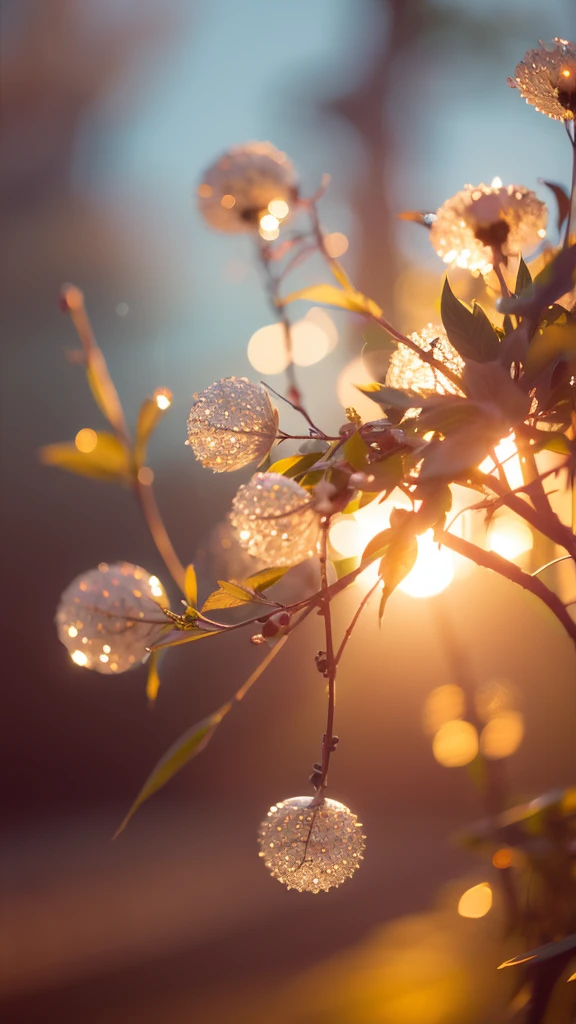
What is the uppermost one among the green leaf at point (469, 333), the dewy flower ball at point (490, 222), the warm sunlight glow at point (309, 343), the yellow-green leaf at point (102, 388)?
the warm sunlight glow at point (309, 343)

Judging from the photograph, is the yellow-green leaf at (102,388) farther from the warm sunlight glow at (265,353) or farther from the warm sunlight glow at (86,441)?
the warm sunlight glow at (265,353)

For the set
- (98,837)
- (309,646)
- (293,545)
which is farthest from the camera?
(98,837)

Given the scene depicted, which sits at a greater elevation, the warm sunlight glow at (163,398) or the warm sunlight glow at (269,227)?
the warm sunlight glow at (269,227)

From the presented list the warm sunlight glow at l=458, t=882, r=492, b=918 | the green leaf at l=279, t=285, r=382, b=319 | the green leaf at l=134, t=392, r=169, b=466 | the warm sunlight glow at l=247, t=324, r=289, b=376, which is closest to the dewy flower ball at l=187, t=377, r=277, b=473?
the green leaf at l=279, t=285, r=382, b=319

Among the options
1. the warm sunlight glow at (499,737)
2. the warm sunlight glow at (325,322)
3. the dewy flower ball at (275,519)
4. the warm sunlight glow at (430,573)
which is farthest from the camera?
the warm sunlight glow at (325,322)

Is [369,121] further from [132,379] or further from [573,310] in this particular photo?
[573,310]

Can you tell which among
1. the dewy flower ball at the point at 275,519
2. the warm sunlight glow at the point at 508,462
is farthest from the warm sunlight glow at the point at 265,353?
the dewy flower ball at the point at 275,519

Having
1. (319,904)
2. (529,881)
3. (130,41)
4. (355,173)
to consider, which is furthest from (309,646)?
(130,41)
